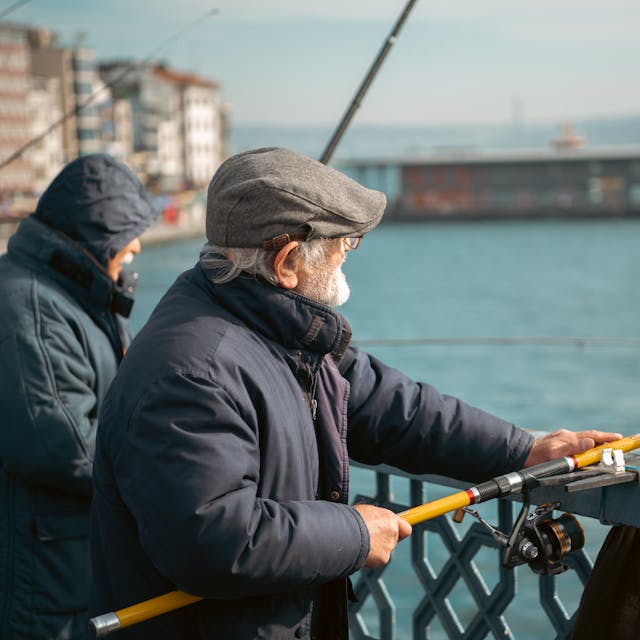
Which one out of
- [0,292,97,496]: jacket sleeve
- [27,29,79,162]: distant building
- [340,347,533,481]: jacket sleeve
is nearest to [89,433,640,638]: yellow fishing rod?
[340,347,533,481]: jacket sleeve

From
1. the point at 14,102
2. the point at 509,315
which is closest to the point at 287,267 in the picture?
the point at 509,315

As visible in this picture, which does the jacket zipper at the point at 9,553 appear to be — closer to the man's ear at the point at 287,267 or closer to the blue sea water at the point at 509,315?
the blue sea water at the point at 509,315

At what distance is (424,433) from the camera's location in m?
1.96

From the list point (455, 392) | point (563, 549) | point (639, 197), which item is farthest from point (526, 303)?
point (639, 197)

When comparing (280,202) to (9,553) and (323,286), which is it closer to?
(323,286)

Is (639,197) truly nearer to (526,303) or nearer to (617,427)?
(526,303)

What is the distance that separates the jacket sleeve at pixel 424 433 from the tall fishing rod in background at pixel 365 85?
2.69 feet

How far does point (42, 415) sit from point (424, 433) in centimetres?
80

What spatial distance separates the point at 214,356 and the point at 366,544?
0.32 meters

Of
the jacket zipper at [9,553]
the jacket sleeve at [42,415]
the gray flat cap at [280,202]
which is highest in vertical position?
the gray flat cap at [280,202]

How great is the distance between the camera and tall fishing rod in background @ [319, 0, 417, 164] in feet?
8.77

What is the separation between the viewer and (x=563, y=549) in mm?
1792

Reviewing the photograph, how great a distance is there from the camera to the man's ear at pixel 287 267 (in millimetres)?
1645

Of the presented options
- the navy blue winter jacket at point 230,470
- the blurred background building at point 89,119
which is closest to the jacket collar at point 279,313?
the navy blue winter jacket at point 230,470
